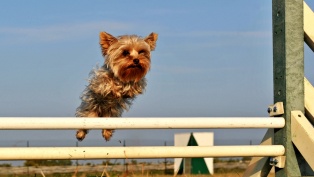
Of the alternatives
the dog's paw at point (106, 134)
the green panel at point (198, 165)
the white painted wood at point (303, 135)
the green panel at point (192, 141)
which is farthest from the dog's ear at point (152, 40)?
the green panel at point (198, 165)

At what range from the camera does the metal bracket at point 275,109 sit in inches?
172

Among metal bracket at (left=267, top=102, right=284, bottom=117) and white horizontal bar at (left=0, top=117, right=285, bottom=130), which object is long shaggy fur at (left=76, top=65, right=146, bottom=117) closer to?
metal bracket at (left=267, top=102, right=284, bottom=117)

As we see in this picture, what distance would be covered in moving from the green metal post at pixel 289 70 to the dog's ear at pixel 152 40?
1.94 meters

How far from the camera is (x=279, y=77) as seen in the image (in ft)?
14.5

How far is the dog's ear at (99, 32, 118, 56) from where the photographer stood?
6062mm

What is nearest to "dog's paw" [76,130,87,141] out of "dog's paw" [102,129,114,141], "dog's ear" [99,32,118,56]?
"dog's paw" [102,129,114,141]

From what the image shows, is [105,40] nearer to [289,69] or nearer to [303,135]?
[289,69]

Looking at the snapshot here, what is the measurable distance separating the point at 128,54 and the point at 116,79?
0.39m

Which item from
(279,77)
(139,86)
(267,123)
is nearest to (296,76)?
(279,77)

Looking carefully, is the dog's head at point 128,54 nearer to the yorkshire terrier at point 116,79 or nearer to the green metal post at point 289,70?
the yorkshire terrier at point 116,79

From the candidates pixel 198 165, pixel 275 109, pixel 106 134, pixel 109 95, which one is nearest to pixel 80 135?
pixel 106 134

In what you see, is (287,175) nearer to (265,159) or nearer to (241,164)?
(265,159)

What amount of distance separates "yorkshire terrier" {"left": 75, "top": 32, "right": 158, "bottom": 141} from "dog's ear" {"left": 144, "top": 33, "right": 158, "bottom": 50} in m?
0.17

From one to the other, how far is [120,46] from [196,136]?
51.4 ft
